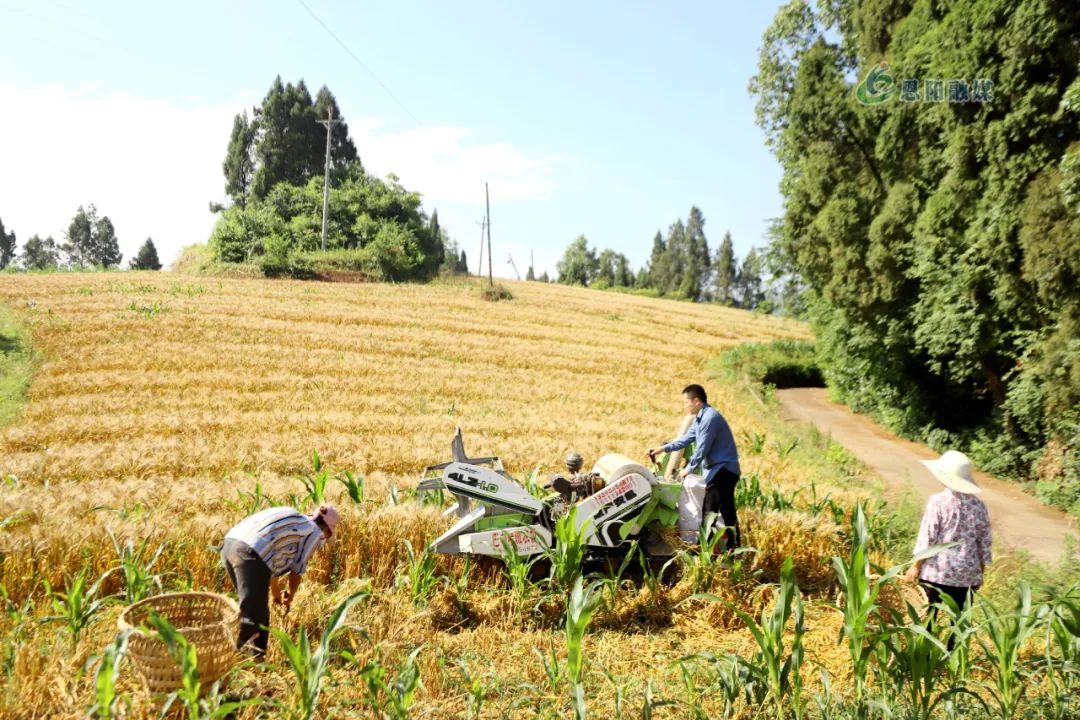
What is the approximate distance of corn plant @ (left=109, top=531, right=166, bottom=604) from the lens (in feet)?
16.6

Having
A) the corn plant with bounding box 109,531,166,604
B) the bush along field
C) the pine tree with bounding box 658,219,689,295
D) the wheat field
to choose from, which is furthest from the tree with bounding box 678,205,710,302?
the corn plant with bounding box 109,531,166,604

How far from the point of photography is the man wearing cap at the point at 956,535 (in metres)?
5.02

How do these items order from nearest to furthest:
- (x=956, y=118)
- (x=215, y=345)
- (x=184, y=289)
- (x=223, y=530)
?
(x=223, y=530)
(x=956, y=118)
(x=215, y=345)
(x=184, y=289)

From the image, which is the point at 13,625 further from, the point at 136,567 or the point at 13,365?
the point at 13,365

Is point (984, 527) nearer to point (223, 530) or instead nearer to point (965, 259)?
point (223, 530)

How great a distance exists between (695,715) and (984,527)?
8.51ft

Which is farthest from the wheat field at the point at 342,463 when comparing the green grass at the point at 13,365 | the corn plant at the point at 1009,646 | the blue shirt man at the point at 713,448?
the corn plant at the point at 1009,646

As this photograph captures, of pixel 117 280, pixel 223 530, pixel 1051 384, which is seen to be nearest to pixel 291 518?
pixel 223 530

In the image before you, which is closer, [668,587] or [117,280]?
[668,587]

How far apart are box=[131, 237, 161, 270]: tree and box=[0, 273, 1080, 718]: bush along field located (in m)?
76.0

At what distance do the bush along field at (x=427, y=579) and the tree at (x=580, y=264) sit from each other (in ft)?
306

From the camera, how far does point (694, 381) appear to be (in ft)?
66.2

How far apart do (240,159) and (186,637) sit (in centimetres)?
5939

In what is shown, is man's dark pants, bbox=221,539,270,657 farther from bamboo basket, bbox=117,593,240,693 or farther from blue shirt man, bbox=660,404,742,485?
blue shirt man, bbox=660,404,742,485
